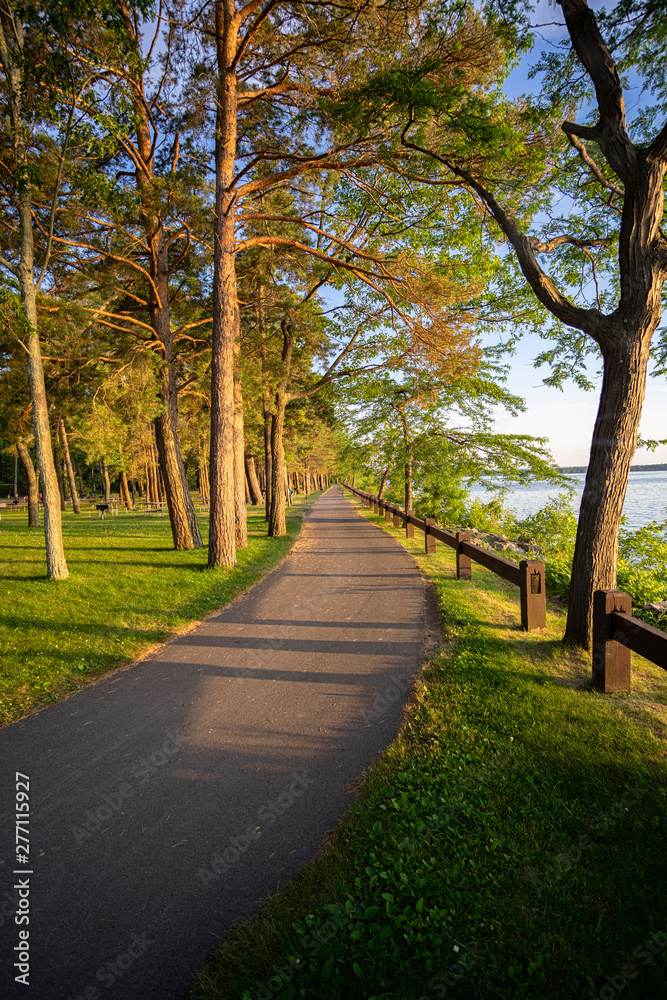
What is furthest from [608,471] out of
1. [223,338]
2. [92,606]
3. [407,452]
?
[407,452]

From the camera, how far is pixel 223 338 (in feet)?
31.4

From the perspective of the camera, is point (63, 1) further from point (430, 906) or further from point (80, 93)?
point (430, 906)

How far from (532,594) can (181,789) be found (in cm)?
444

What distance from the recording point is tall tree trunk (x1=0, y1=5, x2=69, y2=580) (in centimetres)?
750

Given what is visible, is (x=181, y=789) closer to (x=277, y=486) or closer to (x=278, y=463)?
(x=277, y=486)

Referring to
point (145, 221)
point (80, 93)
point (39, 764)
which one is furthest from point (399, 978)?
point (145, 221)

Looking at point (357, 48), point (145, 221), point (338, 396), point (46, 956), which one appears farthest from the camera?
point (338, 396)

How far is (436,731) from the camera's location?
11.2 ft

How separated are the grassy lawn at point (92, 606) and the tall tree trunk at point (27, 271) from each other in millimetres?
967

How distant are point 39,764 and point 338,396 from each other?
15.9 metres

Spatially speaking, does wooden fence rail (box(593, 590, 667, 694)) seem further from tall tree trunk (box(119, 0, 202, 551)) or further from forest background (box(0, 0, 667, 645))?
tall tree trunk (box(119, 0, 202, 551))

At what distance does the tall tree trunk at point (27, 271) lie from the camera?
7500 mm

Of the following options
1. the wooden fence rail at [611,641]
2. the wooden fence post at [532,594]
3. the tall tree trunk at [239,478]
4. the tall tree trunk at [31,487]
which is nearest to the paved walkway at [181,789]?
the wooden fence post at [532,594]

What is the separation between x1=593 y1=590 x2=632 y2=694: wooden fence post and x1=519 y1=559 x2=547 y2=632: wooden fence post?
148 cm
